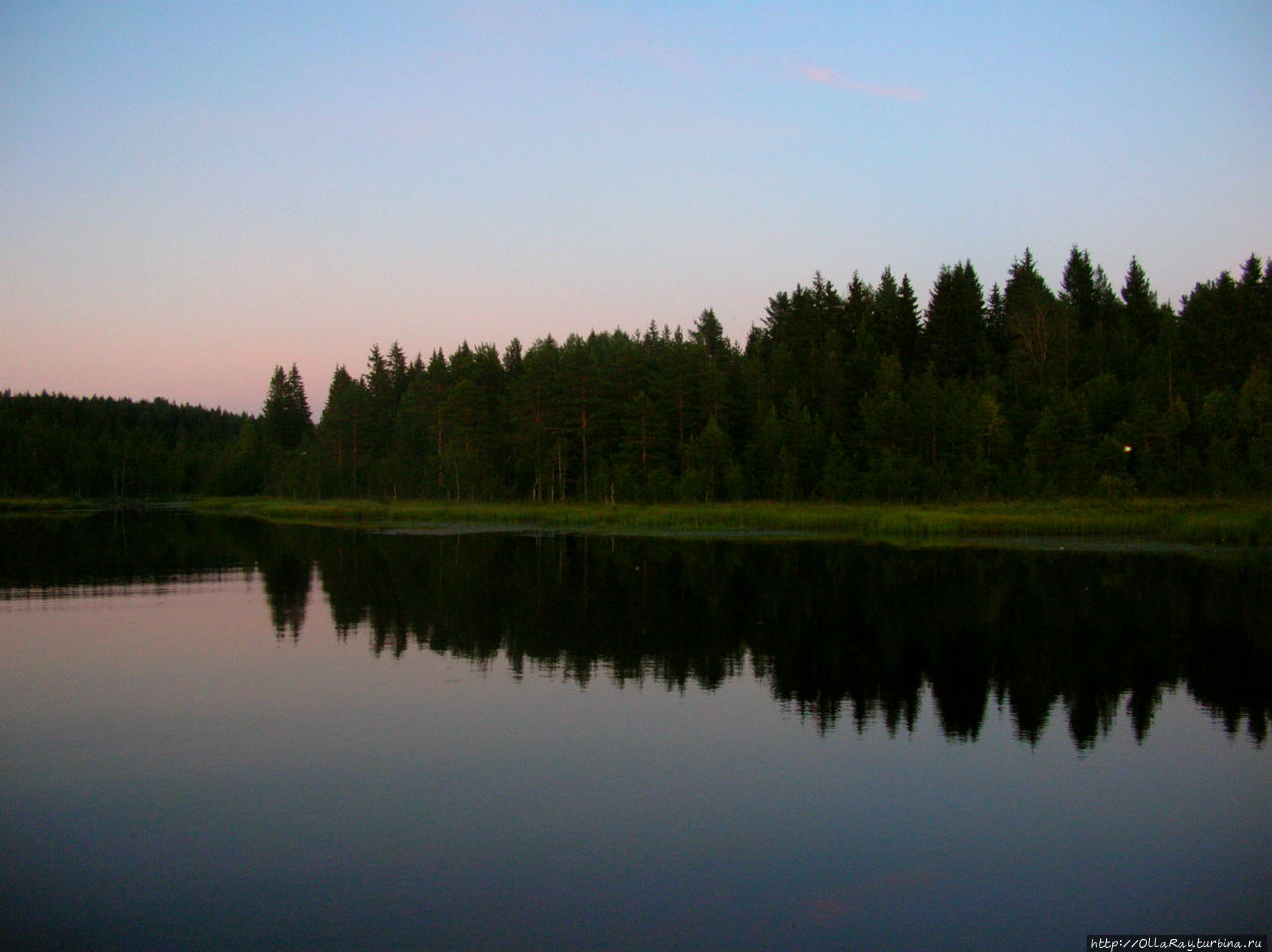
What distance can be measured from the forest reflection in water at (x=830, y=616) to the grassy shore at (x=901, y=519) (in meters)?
6.89

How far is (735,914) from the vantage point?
9.73 m

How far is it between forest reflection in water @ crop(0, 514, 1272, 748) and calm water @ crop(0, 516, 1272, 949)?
171mm

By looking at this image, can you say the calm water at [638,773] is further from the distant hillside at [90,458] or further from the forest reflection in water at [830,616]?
the distant hillside at [90,458]

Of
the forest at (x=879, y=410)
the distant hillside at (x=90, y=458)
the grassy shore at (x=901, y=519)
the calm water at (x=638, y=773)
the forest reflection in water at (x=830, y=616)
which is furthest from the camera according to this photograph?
the distant hillside at (x=90, y=458)

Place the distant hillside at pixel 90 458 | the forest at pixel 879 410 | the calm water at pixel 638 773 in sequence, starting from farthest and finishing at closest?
the distant hillside at pixel 90 458 < the forest at pixel 879 410 < the calm water at pixel 638 773

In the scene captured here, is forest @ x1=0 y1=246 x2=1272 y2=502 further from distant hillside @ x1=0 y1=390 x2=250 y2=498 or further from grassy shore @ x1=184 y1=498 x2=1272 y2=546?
distant hillside @ x1=0 y1=390 x2=250 y2=498

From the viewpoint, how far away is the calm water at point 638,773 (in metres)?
9.86

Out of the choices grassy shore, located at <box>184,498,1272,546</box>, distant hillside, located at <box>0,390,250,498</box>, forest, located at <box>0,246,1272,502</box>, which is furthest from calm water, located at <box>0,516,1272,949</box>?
distant hillside, located at <box>0,390,250,498</box>

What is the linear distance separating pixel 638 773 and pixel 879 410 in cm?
6305

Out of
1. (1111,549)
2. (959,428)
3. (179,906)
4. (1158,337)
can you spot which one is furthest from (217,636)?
(1158,337)

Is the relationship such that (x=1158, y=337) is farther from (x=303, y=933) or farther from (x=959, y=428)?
(x=303, y=933)

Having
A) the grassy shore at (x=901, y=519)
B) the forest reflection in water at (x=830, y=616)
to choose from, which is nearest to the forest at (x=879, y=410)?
the grassy shore at (x=901, y=519)

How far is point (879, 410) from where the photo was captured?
7362 centimetres

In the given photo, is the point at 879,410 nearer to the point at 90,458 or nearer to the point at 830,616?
the point at 830,616
